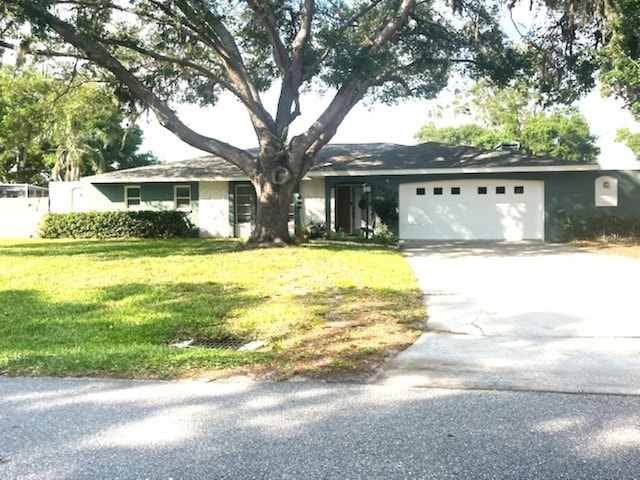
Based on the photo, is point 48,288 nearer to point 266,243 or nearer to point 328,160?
point 266,243

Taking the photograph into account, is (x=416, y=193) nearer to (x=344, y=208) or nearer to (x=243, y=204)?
(x=344, y=208)

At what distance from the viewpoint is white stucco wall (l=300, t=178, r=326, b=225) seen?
20.8 meters

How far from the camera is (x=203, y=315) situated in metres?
7.04

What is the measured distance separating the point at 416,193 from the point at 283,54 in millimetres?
7210

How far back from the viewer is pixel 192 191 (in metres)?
21.5

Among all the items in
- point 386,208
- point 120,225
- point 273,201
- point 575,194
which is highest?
point 575,194

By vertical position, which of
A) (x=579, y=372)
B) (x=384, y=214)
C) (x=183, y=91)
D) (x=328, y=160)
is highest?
(x=183, y=91)

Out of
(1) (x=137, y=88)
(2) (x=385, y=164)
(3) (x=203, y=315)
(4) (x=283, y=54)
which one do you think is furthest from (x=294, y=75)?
(3) (x=203, y=315)

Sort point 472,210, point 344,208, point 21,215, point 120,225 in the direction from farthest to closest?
point 21,215 < point 344,208 < point 120,225 < point 472,210

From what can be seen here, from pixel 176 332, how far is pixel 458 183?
596 inches

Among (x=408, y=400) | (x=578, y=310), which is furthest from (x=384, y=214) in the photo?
(x=408, y=400)

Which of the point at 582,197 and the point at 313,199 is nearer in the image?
the point at 582,197

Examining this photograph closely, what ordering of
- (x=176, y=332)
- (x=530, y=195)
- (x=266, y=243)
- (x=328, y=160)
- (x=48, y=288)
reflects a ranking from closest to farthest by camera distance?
1. (x=176, y=332)
2. (x=48, y=288)
3. (x=266, y=243)
4. (x=530, y=195)
5. (x=328, y=160)

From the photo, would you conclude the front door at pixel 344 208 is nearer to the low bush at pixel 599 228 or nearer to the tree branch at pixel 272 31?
the tree branch at pixel 272 31
